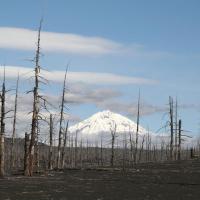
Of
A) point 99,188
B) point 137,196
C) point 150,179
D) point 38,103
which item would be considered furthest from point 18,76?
point 137,196

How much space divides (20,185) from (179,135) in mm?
46738

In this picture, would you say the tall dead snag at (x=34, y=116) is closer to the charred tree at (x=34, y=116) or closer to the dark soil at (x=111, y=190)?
the charred tree at (x=34, y=116)

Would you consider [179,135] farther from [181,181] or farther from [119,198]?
[119,198]

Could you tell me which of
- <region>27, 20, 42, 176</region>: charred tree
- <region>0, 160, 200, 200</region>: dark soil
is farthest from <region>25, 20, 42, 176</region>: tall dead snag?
<region>0, 160, 200, 200</region>: dark soil

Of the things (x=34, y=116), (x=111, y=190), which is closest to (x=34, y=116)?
(x=34, y=116)

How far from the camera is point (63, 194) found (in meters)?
26.3

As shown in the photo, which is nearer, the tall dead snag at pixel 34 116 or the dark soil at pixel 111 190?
the dark soil at pixel 111 190

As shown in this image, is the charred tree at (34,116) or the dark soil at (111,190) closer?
the dark soil at (111,190)

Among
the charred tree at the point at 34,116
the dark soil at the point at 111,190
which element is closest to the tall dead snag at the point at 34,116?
the charred tree at the point at 34,116

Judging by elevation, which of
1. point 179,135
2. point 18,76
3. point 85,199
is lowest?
point 85,199

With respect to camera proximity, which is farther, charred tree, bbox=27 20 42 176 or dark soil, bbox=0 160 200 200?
charred tree, bbox=27 20 42 176

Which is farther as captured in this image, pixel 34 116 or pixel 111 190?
pixel 34 116

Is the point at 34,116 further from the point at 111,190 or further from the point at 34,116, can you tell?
the point at 111,190

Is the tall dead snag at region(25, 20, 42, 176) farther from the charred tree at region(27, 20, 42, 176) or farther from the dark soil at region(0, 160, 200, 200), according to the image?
the dark soil at region(0, 160, 200, 200)
